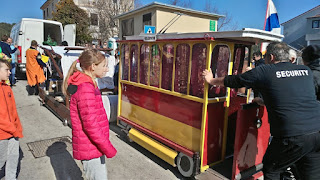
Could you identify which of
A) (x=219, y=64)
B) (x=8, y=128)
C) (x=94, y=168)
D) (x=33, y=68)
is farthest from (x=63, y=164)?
(x=33, y=68)

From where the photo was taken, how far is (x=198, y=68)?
11.3 ft

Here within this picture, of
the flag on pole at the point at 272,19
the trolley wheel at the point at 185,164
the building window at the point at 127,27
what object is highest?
the building window at the point at 127,27

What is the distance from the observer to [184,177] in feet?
12.3

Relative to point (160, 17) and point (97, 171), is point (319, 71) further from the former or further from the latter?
point (160, 17)

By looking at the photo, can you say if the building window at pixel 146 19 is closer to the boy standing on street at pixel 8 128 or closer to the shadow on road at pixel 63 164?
the shadow on road at pixel 63 164

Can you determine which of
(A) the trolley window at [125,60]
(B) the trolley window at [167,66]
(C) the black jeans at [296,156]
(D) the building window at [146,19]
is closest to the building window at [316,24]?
(D) the building window at [146,19]

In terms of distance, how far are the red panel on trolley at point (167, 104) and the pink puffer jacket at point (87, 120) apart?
152 cm

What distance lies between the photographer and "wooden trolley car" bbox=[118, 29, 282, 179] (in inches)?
126

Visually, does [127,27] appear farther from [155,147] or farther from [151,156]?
[155,147]

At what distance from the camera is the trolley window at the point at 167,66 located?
3857 millimetres

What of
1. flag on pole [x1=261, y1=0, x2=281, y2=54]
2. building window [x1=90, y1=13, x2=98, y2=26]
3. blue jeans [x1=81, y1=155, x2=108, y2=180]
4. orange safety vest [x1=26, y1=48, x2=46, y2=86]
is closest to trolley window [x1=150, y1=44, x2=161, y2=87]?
blue jeans [x1=81, y1=155, x2=108, y2=180]

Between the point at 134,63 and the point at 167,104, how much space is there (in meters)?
1.29

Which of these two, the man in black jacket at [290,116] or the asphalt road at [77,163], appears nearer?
the man in black jacket at [290,116]

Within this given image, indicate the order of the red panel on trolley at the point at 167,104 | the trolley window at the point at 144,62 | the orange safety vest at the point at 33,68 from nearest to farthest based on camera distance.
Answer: the red panel on trolley at the point at 167,104 → the trolley window at the point at 144,62 → the orange safety vest at the point at 33,68
